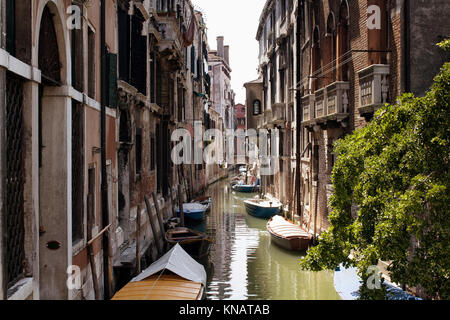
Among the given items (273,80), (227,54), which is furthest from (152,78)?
(227,54)

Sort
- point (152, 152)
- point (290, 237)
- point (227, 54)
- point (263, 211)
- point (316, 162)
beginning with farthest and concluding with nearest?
point (227, 54) < point (263, 211) < point (152, 152) < point (316, 162) < point (290, 237)

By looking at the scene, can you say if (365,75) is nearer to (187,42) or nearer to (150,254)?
(150,254)

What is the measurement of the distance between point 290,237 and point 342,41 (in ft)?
20.8

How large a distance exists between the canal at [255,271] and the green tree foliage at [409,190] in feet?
17.9

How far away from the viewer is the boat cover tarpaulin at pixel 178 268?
9016 mm

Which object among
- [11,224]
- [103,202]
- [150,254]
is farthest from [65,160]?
[150,254]

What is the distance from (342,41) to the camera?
1198cm

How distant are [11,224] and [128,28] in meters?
8.39

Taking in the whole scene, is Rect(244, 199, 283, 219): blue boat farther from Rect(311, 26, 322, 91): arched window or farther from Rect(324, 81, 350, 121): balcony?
Rect(324, 81, 350, 121): balcony

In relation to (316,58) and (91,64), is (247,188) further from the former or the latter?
(91,64)

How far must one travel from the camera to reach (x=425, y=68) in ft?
26.9

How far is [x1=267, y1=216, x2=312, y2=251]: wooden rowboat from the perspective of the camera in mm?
14562

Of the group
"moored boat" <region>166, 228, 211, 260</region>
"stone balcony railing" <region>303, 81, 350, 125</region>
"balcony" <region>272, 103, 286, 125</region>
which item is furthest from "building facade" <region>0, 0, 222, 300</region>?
"balcony" <region>272, 103, 286, 125</region>

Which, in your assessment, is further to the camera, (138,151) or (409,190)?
(138,151)
